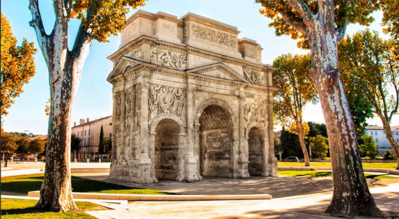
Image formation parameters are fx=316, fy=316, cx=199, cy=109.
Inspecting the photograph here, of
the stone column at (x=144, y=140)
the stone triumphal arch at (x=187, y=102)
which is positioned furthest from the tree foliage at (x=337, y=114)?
the stone triumphal arch at (x=187, y=102)

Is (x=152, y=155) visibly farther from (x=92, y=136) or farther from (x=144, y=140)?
(x=92, y=136)

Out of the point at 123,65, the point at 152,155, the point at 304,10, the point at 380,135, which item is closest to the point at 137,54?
the point at 123,65

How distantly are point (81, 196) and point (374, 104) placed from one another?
26.5 meters

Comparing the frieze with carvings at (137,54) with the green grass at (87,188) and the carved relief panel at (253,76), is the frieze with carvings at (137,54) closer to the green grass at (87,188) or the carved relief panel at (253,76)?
the green grass at (87,188)

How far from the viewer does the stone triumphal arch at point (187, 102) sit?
20.0 metres

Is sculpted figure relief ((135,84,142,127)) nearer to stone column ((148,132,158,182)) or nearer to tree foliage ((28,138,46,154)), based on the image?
stone column ((148,132,158,182))

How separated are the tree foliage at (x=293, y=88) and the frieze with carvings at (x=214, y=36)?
12.7m

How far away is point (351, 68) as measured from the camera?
2894 centimetres

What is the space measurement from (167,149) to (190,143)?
2.36 m

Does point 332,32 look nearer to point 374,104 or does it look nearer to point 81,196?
point 81,196

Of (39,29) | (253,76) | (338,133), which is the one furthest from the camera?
(253,76)

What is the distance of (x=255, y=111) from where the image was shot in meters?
25.6

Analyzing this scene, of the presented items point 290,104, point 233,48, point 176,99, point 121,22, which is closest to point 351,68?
point 290,104

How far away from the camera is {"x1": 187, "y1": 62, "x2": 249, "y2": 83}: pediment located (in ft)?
73.0
